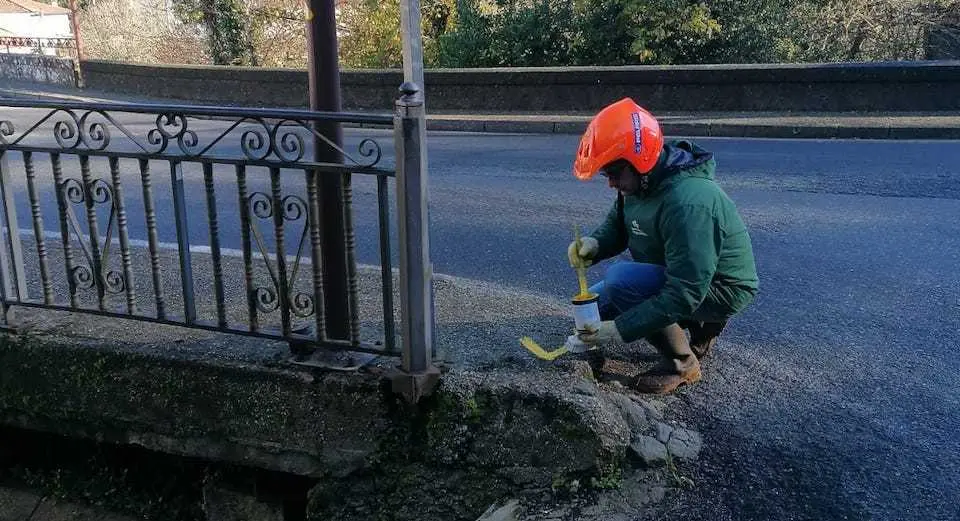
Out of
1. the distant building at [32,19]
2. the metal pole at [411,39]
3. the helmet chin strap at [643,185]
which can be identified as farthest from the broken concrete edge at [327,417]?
the distant building at [32,19]

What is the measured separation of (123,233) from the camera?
12.4 feet

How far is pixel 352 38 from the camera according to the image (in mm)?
20297

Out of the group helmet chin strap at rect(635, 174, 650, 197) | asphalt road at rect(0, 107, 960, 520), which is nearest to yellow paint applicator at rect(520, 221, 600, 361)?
helmet chin strap at rect(635, 174, 650, 197)

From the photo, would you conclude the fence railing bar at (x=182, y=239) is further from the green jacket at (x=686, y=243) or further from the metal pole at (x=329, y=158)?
the green jacket at (x=686, y=243)

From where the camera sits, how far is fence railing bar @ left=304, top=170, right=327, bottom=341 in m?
3.41

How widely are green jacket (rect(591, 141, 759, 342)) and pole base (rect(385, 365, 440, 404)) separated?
2.52 feet

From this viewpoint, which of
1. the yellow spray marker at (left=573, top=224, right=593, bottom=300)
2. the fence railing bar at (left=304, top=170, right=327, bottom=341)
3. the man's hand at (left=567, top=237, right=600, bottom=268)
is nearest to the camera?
the fence railing bar at (left=304, top=170, right=327, bottom=341)

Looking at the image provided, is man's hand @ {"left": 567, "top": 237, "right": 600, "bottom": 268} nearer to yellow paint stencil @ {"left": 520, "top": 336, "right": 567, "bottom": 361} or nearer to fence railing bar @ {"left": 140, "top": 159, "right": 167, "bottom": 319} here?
yellow paint stencil @ {"left": 520, "top": 336, "right": 567, "bottom": 361}

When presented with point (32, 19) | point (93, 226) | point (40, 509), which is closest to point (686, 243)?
point (93, 226)

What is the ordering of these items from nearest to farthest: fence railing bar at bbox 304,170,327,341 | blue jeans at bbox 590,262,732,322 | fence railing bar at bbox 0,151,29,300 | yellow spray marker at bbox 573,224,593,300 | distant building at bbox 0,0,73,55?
fence railing bar at bbox 304,170,327,341 < yellow spray marker at bbox 573,224,593,300 < blue jeans at bbox 590,262,732,322 < fence railing bar at bbox 0,151,29,300 < distant building at bbox 0,0,73,55

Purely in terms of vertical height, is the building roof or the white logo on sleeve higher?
the building roof

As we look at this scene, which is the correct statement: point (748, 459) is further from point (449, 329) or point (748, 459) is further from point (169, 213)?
point (169, 213)

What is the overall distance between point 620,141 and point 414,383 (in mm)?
1222

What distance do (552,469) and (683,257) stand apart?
95 centimetres
